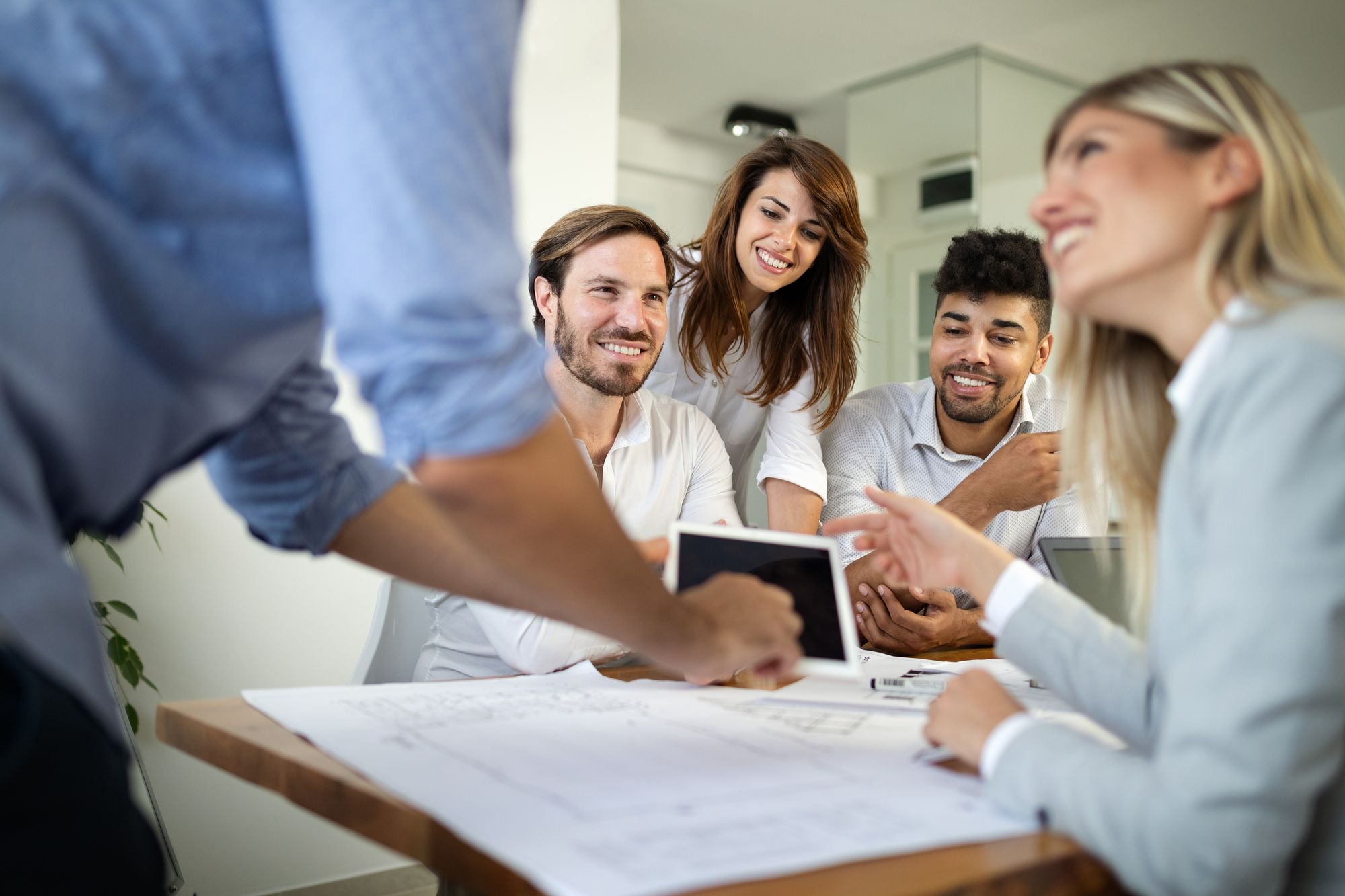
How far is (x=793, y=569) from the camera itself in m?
1.27

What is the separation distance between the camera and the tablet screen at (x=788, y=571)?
119cm

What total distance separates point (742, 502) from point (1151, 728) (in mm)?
1676

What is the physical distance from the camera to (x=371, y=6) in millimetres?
604

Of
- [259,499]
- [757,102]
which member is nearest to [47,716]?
[259,499]

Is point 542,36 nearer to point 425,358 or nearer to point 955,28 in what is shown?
point 955,28

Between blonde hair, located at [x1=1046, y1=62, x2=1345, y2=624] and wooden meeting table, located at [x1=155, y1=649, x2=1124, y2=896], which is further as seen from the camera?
blonde hair, located at [x1=1046, y1=62, x2=1345, y2=624]

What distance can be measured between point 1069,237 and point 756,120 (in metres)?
5.17

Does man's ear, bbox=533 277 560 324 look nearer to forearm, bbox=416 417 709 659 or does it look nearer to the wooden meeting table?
the wooden meeting table

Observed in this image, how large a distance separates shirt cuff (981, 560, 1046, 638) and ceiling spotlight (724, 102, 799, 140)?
5.02 metres

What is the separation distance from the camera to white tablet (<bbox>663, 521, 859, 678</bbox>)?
3.86ft

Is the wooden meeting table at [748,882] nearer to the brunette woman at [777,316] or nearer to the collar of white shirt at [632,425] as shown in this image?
the collar of white shirt at [632,425]

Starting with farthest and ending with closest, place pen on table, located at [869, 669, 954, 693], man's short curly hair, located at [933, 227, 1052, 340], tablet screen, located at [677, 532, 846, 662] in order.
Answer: man's short curly hair, located at [933, 227, 1052, 340], pen on table, located at [869, 669, 954, 693], tablet screen, located at [677, 532, 846, 662]

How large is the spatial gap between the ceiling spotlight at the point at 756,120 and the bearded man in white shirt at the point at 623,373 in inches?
146

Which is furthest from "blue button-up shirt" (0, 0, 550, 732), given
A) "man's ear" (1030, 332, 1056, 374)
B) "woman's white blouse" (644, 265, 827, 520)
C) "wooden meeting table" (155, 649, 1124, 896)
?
"man's ear" (1030, 332, 1056, 374)
